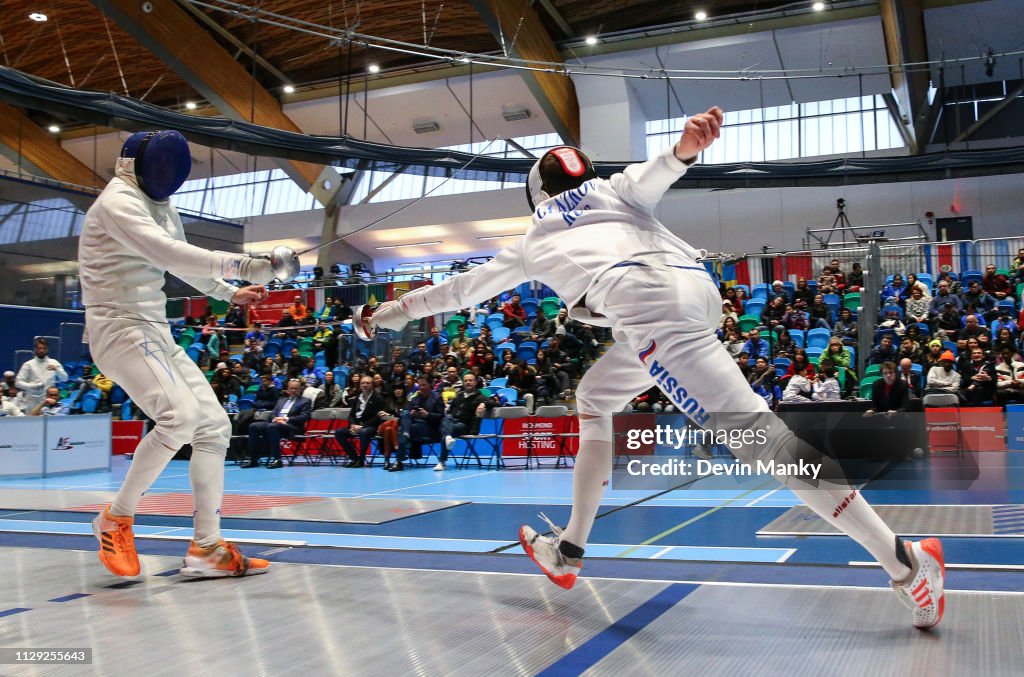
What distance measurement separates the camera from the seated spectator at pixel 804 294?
485 inches

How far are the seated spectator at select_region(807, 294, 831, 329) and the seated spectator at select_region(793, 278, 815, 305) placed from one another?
0.13 meters

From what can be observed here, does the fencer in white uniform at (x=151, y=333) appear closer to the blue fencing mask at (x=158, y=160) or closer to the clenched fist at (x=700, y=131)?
the blue fencing mask at (x=158, y=160)

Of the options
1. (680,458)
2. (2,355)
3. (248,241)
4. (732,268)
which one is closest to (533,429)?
(680,458)

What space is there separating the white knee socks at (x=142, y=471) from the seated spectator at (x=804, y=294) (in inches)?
424

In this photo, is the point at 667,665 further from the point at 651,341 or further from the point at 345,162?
the point at 345,162

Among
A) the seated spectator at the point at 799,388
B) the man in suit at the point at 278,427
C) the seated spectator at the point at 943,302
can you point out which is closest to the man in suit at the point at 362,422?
the man in suit at the point at 278,427

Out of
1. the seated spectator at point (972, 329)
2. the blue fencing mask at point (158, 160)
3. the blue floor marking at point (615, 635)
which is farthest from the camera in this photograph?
the seated spectator at point (972, 329)

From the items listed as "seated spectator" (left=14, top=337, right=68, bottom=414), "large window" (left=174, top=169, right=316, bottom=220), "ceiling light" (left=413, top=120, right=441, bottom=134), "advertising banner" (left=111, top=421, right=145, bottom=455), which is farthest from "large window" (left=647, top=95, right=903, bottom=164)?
"seated spectator" (left=14, top=337, right=68, bottom=414)

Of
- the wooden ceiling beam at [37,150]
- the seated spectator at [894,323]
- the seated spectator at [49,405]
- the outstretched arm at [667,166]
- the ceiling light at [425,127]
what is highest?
the ceiling light at [425,127]

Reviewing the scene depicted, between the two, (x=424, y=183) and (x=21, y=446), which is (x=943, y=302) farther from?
(x=424, y=183)

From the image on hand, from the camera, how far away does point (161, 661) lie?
205cm

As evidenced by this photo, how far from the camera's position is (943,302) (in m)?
11.7

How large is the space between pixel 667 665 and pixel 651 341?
88cm

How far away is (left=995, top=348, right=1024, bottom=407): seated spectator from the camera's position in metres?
9.15
